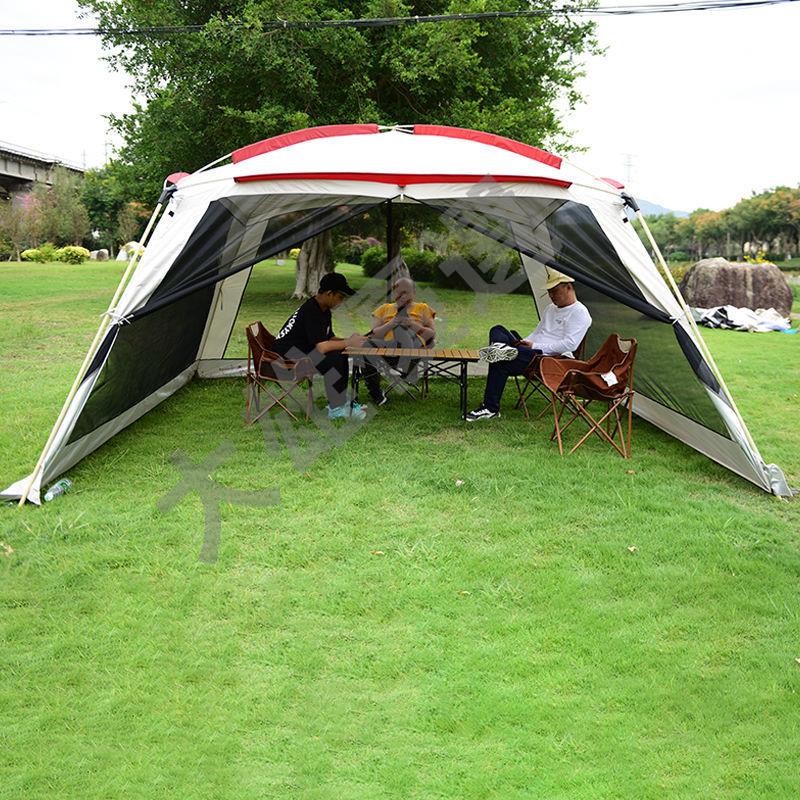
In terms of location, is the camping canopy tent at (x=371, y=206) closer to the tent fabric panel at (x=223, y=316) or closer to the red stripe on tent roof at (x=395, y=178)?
the red stripe on tent roof at (x=395, y=178)

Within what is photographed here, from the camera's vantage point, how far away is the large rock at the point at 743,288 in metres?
13.7

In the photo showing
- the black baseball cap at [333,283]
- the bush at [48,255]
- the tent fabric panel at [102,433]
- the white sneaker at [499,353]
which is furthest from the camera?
the bush at [48,255]

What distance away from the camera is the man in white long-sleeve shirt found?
575 centimetres

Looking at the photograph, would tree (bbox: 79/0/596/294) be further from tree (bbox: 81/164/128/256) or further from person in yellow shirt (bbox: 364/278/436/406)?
tree (bbox: 81/164/128/256)

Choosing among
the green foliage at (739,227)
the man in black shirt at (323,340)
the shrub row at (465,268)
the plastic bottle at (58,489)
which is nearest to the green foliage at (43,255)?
the shrub row at (465,268)

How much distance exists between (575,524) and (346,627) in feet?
4.96

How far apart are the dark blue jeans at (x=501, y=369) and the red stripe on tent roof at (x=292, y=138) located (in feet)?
5.72

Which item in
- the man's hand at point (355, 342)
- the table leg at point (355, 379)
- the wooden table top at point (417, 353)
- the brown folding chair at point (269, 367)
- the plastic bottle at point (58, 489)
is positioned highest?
the man's hand at point (355, 342)

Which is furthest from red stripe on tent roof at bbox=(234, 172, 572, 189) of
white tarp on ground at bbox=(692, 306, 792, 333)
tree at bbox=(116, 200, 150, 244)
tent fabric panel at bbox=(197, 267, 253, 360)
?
tree at bbox=(116, 200, 150, 244)

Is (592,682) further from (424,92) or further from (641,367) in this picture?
(424,92)

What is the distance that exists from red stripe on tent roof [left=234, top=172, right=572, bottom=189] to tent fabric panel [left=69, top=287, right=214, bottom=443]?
116cm

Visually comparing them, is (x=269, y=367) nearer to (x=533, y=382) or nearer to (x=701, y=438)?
(x=533, y=382)

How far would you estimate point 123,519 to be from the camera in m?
4.03

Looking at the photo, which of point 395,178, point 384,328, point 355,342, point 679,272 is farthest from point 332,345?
point 679,272
